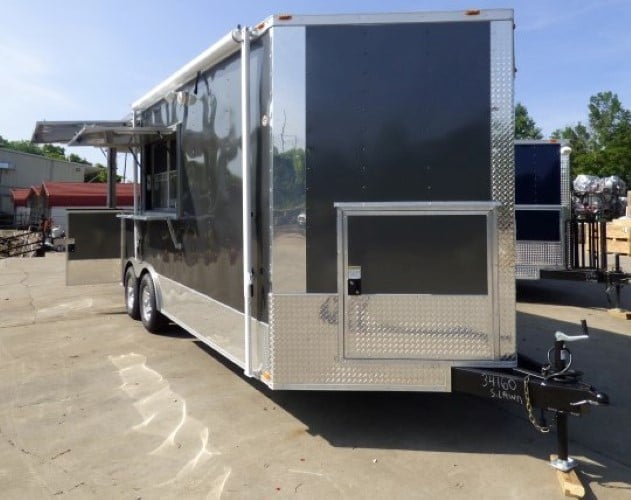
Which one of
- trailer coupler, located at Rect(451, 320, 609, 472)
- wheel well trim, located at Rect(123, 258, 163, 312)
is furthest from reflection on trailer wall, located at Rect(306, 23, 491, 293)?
wheel well trim, located at Rect(123, 258, 163, 312)

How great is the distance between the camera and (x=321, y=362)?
3795 mm

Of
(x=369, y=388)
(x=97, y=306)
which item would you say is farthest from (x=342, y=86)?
(x=97, y=306)

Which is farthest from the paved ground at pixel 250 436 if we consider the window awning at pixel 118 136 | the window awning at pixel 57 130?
the window awning at pixel 57 130

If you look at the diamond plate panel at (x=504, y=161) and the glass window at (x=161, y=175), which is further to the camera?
the glass window at (x=161, y=175)

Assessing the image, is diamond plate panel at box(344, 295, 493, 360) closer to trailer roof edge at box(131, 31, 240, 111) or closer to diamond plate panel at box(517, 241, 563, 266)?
trailer roof edge at box(131, 31, 240, 111)

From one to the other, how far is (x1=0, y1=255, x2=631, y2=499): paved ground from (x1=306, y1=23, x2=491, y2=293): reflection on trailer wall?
121cm

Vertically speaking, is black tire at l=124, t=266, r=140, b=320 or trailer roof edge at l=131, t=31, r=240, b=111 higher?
trailer roof edge at l=131, t=31, r=240, b=111

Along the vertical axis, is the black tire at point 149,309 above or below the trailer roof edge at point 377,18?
below

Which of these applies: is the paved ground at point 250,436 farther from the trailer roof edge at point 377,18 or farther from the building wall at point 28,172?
the building wall at point 28,172

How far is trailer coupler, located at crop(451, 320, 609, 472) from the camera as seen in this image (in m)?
3.25

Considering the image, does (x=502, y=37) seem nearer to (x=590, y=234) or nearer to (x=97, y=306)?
(x=590, y=234)

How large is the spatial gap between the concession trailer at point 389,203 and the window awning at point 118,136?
2.30 m

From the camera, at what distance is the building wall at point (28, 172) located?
52134 millimetres

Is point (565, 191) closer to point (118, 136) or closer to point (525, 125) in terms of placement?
point (118, 136)
